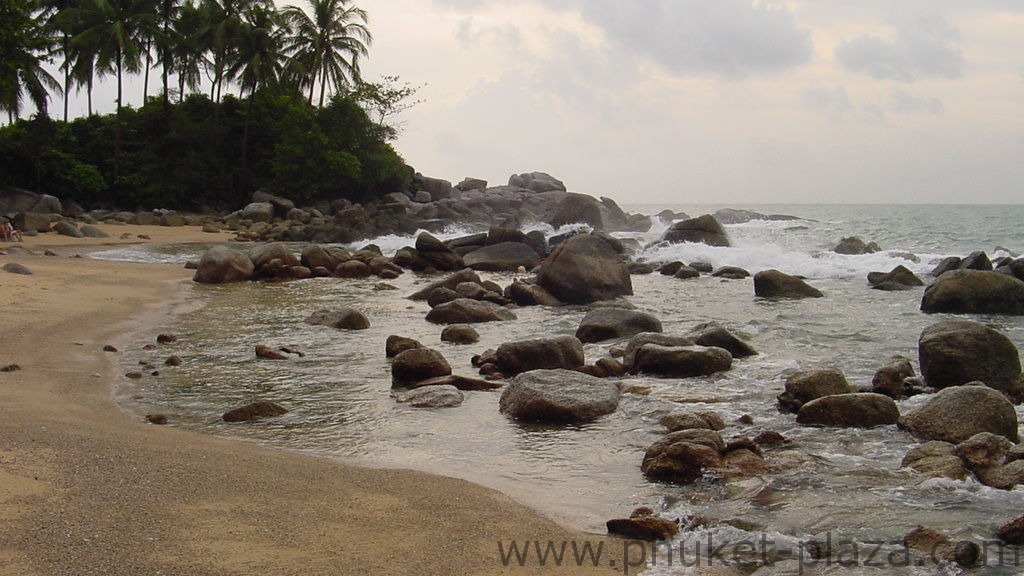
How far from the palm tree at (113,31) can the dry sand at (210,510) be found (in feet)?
119

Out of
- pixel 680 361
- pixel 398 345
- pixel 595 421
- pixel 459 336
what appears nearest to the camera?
pixel 595 421

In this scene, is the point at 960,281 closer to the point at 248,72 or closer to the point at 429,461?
the point at 429,461

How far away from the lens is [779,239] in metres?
38.8

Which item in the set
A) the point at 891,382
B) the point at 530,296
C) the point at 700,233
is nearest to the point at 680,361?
the point at 891,382

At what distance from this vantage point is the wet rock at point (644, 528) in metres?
4.30

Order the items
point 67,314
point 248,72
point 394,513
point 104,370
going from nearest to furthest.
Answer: point 394,513, point 104,370, point 67,314, point 248,72

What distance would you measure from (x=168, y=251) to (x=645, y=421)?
21.3 meters

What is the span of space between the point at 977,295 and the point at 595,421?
1003 centimetres

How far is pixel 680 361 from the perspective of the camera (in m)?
8.75

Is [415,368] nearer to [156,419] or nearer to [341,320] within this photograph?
[156,419]

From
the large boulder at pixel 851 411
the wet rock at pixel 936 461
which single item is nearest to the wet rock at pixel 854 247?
the large boulder at pixel 851 411

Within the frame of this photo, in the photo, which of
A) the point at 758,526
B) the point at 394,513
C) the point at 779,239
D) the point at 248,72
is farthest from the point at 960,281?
the point at 248,72

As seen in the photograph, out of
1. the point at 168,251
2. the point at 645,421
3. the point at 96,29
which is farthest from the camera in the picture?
the point at 96,29

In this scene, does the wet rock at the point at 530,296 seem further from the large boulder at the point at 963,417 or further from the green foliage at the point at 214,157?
the green foliage at the point at 214,157
